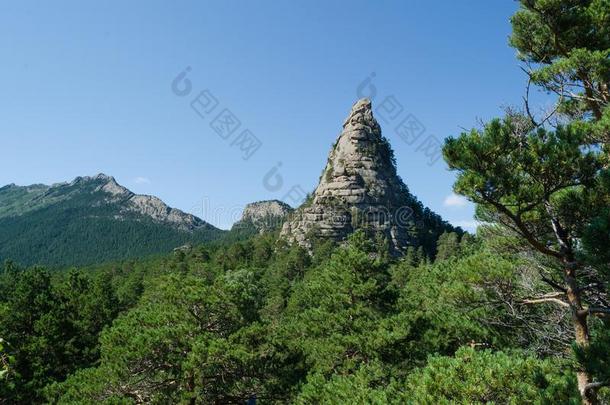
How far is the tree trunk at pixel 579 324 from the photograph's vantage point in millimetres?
6766

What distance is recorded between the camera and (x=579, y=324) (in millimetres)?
7469

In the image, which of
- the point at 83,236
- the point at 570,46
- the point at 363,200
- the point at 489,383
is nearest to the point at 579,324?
the point at 489,383

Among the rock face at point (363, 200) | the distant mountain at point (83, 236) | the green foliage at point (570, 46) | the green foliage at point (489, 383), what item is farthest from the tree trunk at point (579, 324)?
the distant mountain at point (83, 236)

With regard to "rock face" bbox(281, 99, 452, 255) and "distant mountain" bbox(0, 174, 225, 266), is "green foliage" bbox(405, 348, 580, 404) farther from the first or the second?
"distant mountain" bbox(0, 174, 225, 266)

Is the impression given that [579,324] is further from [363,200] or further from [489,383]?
[363,200]

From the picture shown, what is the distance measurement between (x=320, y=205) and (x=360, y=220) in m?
8.82

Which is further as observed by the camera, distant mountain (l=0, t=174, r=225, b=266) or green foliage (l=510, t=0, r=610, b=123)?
distant mountain (l=0, t=174, r=225, b=266)

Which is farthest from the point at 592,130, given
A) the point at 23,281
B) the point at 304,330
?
the point at 23,281

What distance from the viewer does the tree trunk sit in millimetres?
6766

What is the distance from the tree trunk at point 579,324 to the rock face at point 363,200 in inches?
2965

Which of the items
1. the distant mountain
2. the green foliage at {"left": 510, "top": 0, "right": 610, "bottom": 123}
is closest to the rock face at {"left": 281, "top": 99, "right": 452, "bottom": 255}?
the green foliage at {"left": 510, "top": 0, "right": 610, "bottom": 123}

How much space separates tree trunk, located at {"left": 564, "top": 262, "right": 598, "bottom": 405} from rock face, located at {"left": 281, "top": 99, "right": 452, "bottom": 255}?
247ft

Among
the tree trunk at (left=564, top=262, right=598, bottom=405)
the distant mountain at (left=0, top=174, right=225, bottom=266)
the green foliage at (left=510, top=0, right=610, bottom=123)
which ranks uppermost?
the distant mountain at (left=0, top=174, right=225, bottom=266)

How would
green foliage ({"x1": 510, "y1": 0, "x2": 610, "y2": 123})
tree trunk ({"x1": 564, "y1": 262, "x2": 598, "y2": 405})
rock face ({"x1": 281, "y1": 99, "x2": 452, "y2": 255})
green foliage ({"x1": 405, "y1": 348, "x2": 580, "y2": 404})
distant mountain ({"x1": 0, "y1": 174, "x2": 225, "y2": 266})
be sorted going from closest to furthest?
green foliage ({"x1": 405, "y1": 348, "x2": 580, "y2": 404}) < tree trunk ({"x1": 564, "y1": 262, "x2": 598, "y2": 405}) < green foliage ({"x1": 510, "y1": 0, "x2": 610, "y2": 123}) < rock face ({"x1": 281, "y1": 99, "x2": 452, "y2": 255}) < distant mountain ({"x1": 0, "y1": 174, "x2": 225, "y2": 266})
